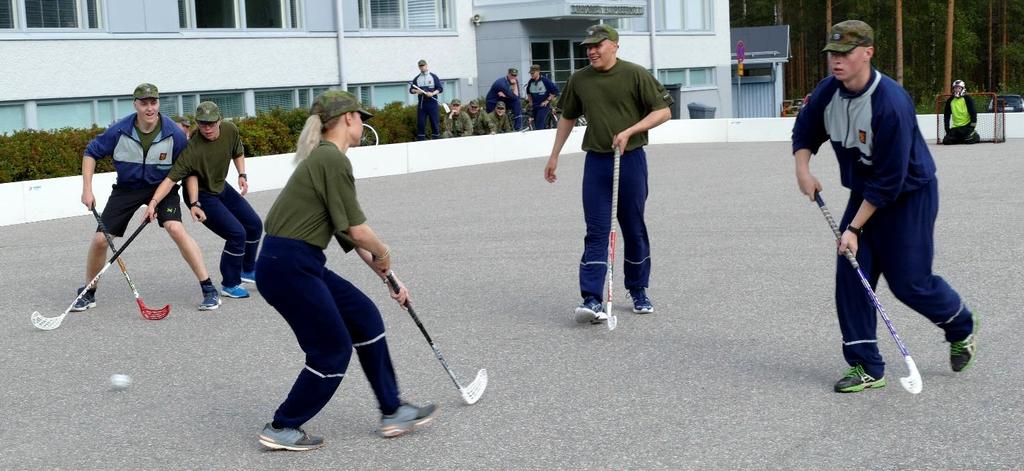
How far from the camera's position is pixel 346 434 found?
5887 mm

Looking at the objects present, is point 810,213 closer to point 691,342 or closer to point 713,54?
point 691,342

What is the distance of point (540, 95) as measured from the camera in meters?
28.1

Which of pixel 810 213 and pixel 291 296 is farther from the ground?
pixel 291 296

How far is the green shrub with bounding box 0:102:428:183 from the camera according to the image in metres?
18.0

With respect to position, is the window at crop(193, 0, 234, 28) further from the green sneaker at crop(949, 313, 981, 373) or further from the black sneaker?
the green sneaker at crop(949, 313, 981, 373)

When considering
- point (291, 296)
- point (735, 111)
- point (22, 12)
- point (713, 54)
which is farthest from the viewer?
point (735, 111)

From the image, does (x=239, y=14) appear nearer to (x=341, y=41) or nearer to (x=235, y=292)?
(x=341, y=41)

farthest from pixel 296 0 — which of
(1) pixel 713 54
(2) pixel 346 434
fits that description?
(2) pixel 346 434

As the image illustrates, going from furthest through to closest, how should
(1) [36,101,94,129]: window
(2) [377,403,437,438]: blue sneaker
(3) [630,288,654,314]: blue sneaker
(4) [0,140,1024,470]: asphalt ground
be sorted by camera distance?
(1) [36,101,94,129]: window → (3) [630,288,654,314]: blue sneaker → (2) [377,403,437,438]: blue sneaker → (4) [0,140,1024,470]: asphalt ground

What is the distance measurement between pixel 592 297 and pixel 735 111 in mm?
41958

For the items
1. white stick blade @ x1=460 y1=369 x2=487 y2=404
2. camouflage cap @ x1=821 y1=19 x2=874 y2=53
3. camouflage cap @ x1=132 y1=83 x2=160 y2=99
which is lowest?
white stick blade @ x1=460 y1=369 x2=487 y2=404

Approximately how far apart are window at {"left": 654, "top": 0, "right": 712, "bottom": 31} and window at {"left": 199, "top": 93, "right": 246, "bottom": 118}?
1731 cm

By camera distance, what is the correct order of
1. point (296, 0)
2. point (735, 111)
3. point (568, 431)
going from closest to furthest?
point (568, 431)
point (296, 0)
point (735, 111)

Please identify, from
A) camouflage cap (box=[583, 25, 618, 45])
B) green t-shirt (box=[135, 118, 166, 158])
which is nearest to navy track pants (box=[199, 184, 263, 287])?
green t-shirt (box=[135, 118, 166, 158])
